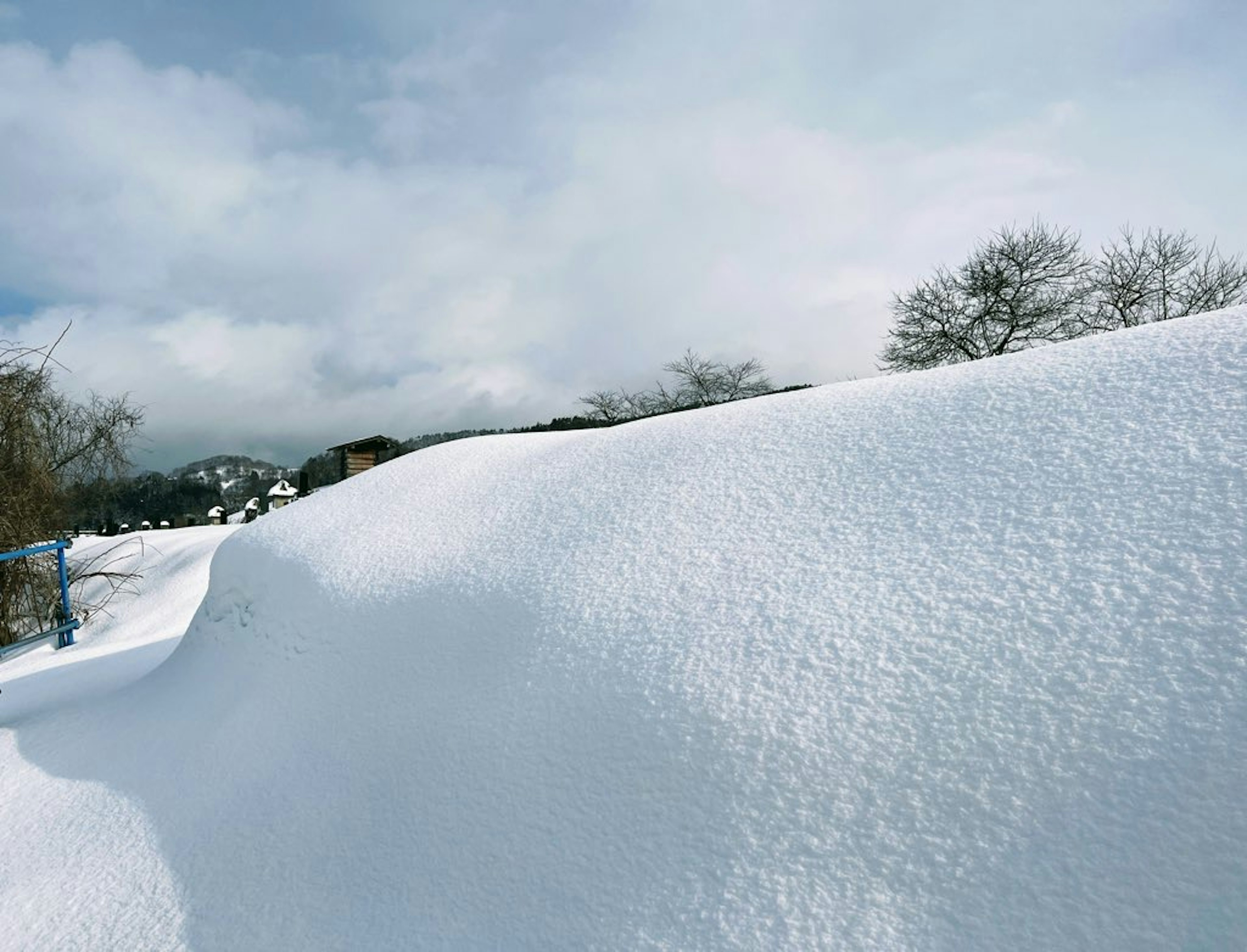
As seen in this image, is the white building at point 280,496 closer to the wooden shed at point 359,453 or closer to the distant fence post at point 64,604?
the wooden shed at point 359,453

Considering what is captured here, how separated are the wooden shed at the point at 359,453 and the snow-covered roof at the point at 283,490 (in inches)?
105

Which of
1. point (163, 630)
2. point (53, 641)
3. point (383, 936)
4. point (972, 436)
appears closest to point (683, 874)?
point (383, 936)

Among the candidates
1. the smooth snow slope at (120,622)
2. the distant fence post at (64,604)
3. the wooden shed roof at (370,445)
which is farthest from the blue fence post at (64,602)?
the wooden shed roof at (370,445)

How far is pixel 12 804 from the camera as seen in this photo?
3145mm

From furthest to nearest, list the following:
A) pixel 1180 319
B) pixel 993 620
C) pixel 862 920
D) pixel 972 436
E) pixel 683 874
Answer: pixel 1180 319 < pixel 972 436 < pixel 993 620 < pixel 683 874 < pixel 862 920

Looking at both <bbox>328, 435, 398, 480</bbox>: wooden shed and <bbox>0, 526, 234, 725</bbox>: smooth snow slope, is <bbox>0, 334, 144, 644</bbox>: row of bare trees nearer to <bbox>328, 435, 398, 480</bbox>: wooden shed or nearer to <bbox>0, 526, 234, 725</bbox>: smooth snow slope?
<bbox>0, 526, 234, 725</bbox>: smooth snow slope

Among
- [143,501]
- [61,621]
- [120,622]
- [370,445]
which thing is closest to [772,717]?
[61,621]

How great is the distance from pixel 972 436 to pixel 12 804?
506 cm

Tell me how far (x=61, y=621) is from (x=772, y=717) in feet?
32.2

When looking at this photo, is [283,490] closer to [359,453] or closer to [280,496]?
[280,496]

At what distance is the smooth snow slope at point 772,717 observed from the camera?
136 centimetres

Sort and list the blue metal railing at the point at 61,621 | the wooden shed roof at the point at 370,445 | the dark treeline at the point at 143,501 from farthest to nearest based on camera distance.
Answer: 1. the wooden shed roof at the point at 370,445
2. the dark treeline at the point at 143,501
3. the blue metal railing at the point at 61,621

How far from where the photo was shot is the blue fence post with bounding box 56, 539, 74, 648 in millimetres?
6625

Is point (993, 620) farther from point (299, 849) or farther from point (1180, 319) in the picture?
point (299, 849)
